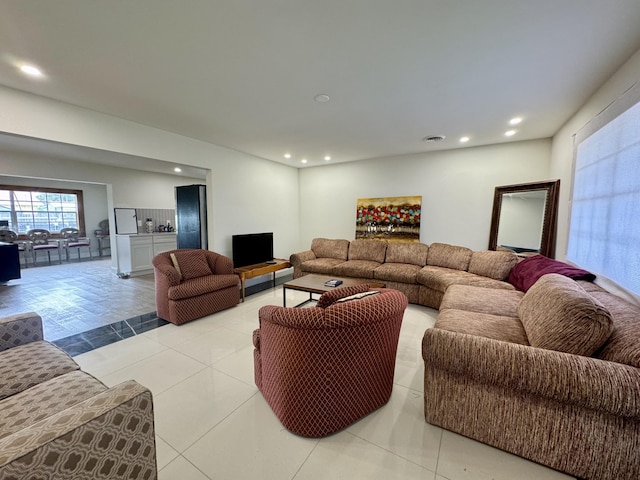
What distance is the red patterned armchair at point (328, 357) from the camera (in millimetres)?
1410

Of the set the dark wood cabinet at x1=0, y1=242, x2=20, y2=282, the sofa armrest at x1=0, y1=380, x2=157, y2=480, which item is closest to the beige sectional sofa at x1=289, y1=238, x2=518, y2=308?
the sofa armrest at x1=0, y1=380, x2=157, y2=480

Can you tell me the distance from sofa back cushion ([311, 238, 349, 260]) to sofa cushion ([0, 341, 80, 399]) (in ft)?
13.3

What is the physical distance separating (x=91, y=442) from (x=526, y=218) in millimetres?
4881

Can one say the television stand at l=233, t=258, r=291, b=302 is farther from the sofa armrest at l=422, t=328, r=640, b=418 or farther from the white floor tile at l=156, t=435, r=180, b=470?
the sofa armrest at l=422, t=328, r=640, b=418

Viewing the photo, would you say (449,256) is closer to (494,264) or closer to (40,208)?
(494,264)

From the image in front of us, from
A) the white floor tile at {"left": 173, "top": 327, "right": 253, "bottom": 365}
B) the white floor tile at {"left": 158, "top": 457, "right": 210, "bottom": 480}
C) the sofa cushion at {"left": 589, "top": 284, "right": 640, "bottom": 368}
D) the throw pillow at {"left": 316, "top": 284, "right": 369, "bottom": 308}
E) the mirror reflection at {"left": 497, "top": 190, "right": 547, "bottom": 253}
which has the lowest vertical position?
the white floor tile at {"left": 158, "top": 457, "right": 210, "bottom": 480}

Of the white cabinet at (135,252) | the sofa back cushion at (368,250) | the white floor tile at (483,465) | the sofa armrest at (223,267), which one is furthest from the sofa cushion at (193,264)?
the white floor tile at (483,465)

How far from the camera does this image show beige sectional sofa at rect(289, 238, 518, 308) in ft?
11.3

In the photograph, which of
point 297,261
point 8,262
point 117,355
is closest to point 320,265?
point 297,261

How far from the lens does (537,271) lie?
2719 millimetres

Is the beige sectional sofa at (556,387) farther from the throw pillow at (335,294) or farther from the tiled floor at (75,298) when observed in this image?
the tiled floor at (75,298)

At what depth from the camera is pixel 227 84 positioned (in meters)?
2.23

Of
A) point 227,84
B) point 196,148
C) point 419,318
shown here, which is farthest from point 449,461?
point 196,148

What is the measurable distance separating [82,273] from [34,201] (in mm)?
3339
